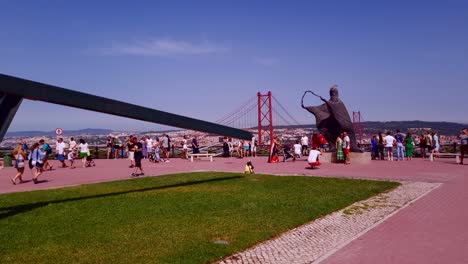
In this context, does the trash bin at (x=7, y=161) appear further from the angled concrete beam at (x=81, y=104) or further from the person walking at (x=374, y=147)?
the person walking at (x=374, y=147)

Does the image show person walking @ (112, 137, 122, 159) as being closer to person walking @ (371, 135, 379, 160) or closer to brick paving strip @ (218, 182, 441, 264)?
person walking @ (371, 135, 379, 160)

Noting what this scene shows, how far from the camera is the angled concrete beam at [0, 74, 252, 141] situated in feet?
24.3

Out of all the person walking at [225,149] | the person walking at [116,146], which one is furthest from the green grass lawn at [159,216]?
the person walking at [116,146]

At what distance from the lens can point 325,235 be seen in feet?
21.4

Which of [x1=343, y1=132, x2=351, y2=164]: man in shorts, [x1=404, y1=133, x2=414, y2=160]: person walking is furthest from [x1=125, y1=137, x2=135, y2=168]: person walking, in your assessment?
[x1=404, y1=133, x2=414, y2=160]: person walking

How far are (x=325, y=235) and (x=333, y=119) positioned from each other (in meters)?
14.0

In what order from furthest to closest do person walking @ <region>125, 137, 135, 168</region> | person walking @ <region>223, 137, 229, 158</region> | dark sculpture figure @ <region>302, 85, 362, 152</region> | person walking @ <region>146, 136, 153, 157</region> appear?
person walking @ <region>223, 137, 229, 158</region> < person walking @ <region>146, 136, 153, 157</region> < dark sculpture figure @ <region>302, 85, 362, 152</region> < person walking @ <region>125, 137, 135, 168</region>

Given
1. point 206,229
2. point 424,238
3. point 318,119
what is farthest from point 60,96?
point 318,119

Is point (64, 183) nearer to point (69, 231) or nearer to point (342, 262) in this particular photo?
point (69, 231)

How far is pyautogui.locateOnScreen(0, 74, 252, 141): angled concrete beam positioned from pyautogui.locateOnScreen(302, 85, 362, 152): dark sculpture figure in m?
9.63

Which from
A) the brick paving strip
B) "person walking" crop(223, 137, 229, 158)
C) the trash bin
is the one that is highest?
"person walking" crop(223, 137, 229, 158)

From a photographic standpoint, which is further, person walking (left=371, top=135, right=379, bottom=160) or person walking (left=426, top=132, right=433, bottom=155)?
person walking (left=371, top=135, right=379, bottom=160)

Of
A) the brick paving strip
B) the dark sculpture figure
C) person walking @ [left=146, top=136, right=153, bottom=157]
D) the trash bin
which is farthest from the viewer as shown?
person walking @ [left=146, top=136, right=153, bottom=157]

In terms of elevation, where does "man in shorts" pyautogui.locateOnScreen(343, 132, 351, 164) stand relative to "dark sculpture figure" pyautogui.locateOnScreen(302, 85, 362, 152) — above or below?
below
